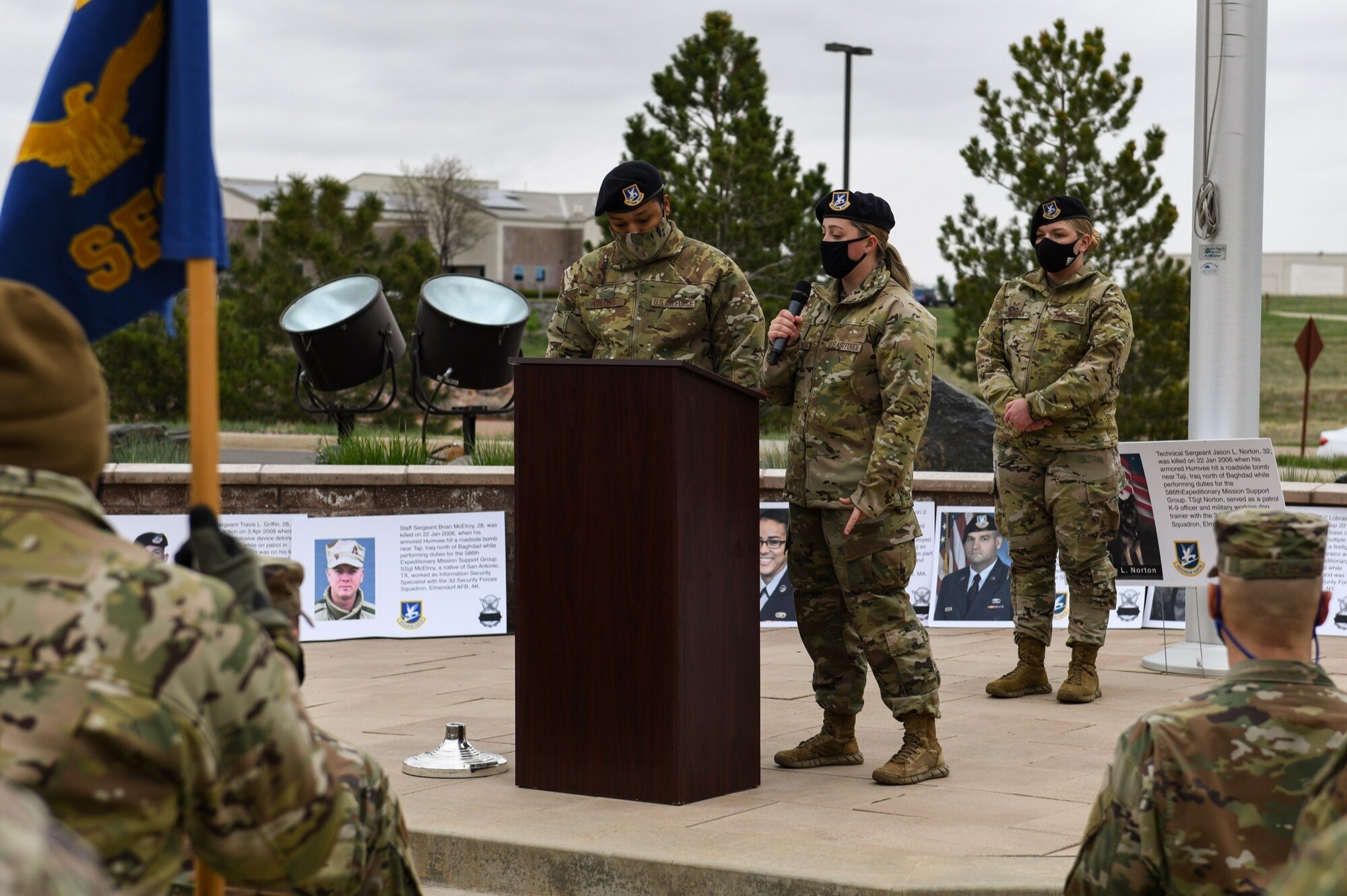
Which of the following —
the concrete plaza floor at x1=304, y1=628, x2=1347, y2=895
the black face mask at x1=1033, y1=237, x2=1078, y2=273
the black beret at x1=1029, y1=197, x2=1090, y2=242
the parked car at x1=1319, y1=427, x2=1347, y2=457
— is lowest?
the concrete plaza floor at x1=304, y1=628, x2=1347, y2=895

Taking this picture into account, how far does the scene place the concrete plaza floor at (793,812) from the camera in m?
4.87

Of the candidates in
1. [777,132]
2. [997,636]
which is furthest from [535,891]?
[777,132]

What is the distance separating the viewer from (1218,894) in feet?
9.05

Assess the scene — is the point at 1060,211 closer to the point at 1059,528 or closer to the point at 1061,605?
the point at 1059,528

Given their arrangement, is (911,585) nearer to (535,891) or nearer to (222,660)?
(535,891)

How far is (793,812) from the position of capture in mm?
5590

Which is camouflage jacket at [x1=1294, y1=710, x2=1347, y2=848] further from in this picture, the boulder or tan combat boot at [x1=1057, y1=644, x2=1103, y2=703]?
the boulder

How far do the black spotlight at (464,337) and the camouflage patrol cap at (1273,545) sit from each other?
898 cm

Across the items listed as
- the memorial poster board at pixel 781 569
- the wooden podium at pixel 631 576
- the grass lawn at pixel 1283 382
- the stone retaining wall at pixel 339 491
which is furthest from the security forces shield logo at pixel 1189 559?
the grass lawn at pixel 1283 382

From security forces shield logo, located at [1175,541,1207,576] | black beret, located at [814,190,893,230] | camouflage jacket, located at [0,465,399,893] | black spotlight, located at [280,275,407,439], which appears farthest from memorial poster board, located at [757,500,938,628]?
camouflage jacket, located at [0,465,399,893]

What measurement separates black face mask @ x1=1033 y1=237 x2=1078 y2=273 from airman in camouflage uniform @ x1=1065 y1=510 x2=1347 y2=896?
4985mm

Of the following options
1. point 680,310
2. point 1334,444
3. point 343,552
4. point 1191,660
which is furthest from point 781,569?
point 1334,444

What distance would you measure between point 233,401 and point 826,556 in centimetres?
1784

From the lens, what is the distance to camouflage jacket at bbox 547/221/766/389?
630 cm
